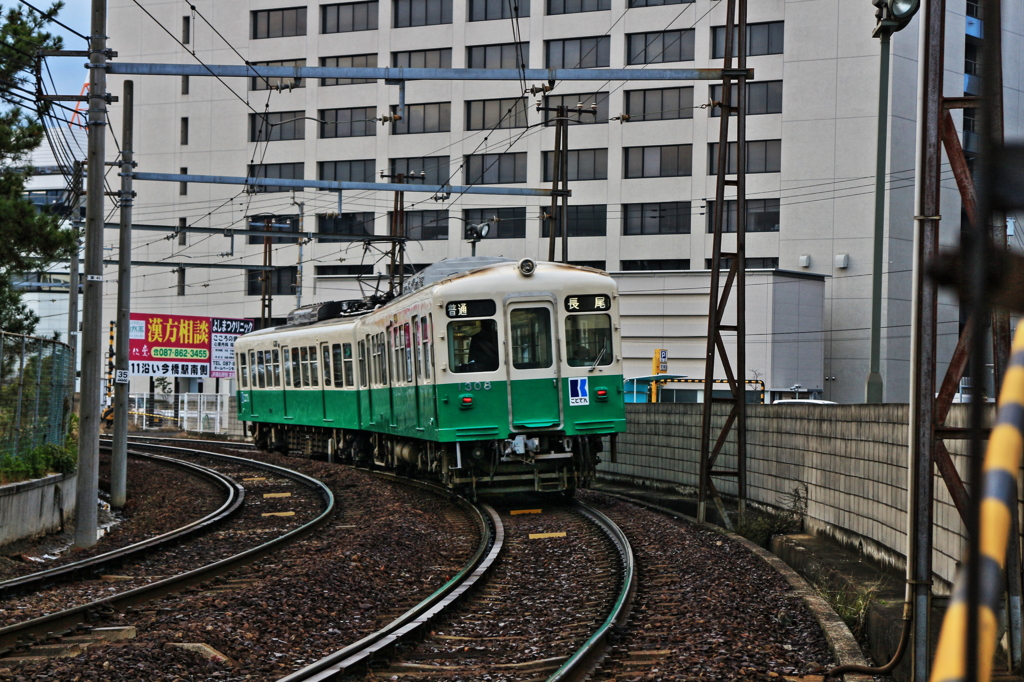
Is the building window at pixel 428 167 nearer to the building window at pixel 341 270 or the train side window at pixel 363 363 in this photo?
the building window at pixel 341 270

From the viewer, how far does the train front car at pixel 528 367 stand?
1521 cm

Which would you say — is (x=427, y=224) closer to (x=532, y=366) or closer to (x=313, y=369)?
(x=313, y=369)

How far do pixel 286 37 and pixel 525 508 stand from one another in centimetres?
4307

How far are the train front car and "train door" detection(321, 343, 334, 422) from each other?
7.63 m

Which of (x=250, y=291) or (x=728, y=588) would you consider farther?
(x=250, y=291)

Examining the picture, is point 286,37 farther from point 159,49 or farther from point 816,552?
point 816,552

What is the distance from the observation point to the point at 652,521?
44.7 ft

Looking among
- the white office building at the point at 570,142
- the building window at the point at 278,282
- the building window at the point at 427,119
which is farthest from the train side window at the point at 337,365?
the building window at the point at 278,282

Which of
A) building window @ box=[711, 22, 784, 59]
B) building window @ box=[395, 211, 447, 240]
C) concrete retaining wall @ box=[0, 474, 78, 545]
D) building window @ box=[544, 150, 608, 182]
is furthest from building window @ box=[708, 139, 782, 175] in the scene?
concrete retaining wall @ box=[0, 474, 78, 545]

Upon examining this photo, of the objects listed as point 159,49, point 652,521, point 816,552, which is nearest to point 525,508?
point 652,521

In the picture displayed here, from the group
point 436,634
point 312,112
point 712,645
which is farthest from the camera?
point 312,112

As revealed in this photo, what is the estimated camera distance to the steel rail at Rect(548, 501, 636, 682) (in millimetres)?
6223

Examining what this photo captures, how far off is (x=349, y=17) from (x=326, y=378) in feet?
112

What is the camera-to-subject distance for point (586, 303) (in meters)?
15.4
